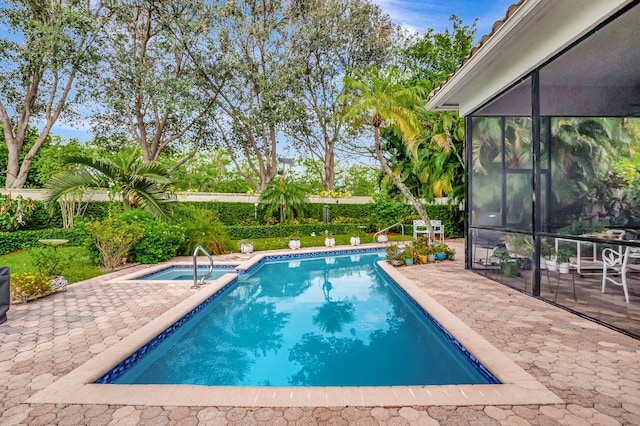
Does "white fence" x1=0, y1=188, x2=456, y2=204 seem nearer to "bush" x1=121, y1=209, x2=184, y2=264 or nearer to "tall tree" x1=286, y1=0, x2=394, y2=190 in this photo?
"tall tree" x1=286, y1=0, x2=394, y2=190

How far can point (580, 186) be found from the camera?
7.24 metres

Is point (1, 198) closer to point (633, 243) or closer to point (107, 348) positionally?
point (107, 348)

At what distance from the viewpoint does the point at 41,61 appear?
14.8 metres

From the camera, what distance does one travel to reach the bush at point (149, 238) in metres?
9.20

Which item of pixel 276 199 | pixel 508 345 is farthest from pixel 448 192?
pixel 508 345

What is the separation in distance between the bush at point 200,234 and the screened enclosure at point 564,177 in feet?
24.6

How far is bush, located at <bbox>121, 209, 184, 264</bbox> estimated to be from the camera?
920 centimetres

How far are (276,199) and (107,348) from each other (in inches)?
493

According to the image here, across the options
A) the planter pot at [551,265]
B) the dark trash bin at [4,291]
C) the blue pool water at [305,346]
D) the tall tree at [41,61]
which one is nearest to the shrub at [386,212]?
the blue pool water at [305,346]

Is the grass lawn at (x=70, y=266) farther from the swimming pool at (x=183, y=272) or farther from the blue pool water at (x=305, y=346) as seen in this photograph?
the blue pool water at (x=305, y=346)

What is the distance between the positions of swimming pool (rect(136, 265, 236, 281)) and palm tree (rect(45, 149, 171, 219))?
1700 millimetres

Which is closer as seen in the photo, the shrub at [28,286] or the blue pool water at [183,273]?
the shrub at [28,286]

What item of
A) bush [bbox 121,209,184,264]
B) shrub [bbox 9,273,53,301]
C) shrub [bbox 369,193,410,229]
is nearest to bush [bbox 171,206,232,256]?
bush [bbox 121,209,184,264]

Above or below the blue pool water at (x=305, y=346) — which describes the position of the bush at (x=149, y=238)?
above
